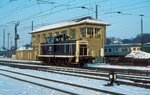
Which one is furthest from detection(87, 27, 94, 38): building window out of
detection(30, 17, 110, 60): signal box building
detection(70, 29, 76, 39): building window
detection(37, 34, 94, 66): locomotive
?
detection(37, 34, 94, 66): locomotive

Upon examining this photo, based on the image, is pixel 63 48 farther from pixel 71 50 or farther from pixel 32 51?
pixel 32 51

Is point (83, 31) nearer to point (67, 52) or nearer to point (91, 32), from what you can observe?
point (91, 32)

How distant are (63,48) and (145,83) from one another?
63.3 feet

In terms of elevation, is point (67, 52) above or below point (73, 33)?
below

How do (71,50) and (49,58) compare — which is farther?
(49,58)

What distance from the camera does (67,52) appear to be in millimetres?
32781

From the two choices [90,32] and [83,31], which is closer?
[90,32]

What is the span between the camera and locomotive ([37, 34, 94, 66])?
104 ft

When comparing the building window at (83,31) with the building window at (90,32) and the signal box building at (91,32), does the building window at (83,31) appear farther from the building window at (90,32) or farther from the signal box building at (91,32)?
the building window at (90,32)

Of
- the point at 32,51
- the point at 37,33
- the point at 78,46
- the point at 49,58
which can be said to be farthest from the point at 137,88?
the point at 32,51

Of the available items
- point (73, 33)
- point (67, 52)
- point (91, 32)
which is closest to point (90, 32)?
point (91, 32)

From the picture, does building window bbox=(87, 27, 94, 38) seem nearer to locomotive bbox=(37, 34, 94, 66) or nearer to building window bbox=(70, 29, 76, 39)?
building window bbox=(70, 29, 76, 39)

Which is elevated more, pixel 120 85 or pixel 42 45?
pixel 42 45

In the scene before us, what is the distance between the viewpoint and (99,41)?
133 feet
